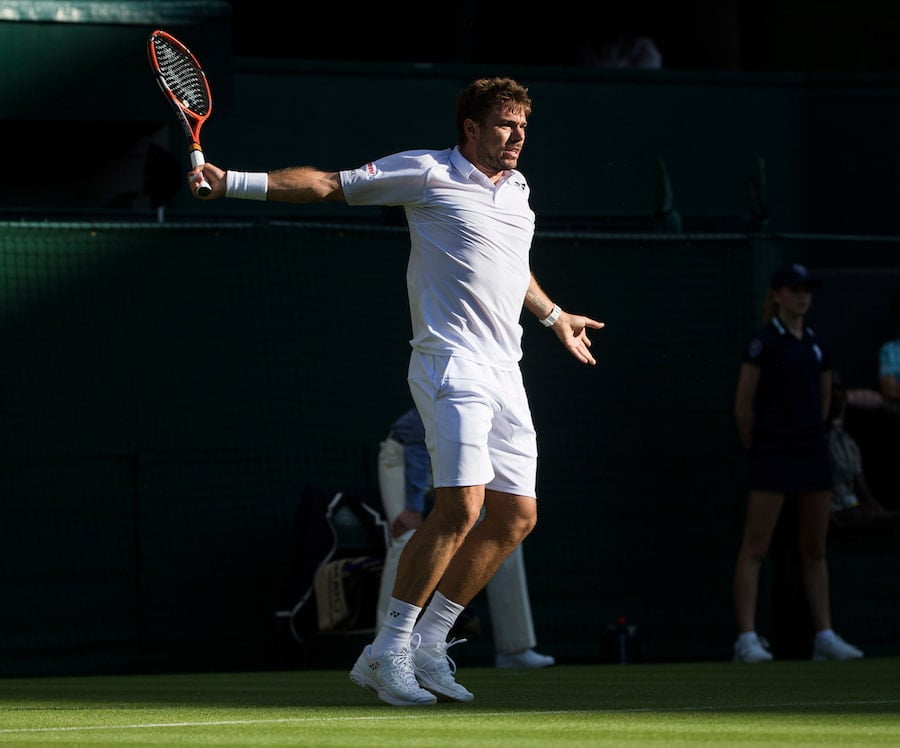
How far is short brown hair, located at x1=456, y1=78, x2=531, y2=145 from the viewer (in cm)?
629

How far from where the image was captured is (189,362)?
954 cm

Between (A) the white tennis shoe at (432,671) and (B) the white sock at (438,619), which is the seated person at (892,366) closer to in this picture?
(B) the white sock at (438,619)

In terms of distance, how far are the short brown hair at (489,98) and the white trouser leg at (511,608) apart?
3.46 m

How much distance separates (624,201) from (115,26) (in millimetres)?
4089

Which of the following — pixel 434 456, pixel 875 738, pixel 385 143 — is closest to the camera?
pixel 875 738

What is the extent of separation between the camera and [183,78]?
6656 mm

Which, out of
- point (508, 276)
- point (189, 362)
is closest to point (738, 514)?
point (189, 362)

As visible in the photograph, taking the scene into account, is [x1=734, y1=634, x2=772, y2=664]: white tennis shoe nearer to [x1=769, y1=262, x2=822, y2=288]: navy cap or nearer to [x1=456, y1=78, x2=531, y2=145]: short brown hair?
[x1=769, y1=262, x2=822, y2=288]: navy cap

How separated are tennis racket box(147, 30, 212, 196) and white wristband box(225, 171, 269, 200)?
0.65 m

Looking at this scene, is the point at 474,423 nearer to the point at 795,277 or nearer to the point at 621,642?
the point at 795,277

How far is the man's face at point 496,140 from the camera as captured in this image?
6.30m

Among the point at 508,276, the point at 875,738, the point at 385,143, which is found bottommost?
the point at 875,738

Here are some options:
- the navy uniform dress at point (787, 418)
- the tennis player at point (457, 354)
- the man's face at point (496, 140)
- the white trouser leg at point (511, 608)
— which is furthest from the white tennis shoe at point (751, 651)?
the man's face at point (496, 140)

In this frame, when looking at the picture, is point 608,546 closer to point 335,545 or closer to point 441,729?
point 335,545
